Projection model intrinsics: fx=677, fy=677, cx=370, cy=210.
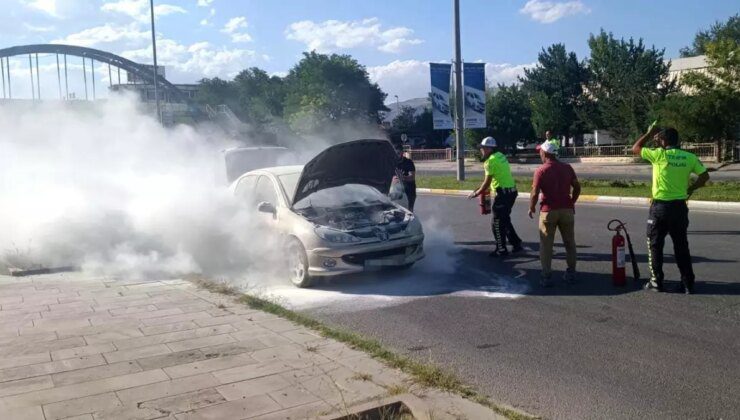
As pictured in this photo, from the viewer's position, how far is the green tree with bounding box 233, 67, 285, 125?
75.4 m

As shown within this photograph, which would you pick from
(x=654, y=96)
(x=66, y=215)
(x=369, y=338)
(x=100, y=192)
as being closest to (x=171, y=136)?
(x=100, y=192)

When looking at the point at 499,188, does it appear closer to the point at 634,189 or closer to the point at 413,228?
the point at 413,228

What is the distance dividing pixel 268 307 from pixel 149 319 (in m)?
1.20

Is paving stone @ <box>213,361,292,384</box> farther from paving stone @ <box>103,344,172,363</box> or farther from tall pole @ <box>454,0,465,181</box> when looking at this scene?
tall pole @ <box>454,0,465,181</box>

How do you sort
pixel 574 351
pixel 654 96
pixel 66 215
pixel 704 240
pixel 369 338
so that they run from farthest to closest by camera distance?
1. pixel 654 96
2. pixel 66 215
3. pixel 704 240
4. pixel 369 338
5. pixel 574 351

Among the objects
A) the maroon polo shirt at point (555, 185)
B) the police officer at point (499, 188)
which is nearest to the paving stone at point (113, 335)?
the maroon polo shirt at point (555, 185)

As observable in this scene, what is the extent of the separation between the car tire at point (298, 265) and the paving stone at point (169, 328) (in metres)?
1.92

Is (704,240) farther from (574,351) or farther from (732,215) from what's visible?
(574,351)

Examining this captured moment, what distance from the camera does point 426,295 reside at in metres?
7.71

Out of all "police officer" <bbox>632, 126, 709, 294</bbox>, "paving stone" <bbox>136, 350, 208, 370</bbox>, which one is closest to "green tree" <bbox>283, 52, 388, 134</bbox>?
"police officer" <bbox>632, 126, 709, 294</bbox>

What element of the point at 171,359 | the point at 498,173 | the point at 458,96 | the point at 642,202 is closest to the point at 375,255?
the point at 498,173

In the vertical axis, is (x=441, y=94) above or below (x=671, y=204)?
above

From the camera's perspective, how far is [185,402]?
14.8 ft

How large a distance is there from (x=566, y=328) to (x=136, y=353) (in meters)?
3.75
